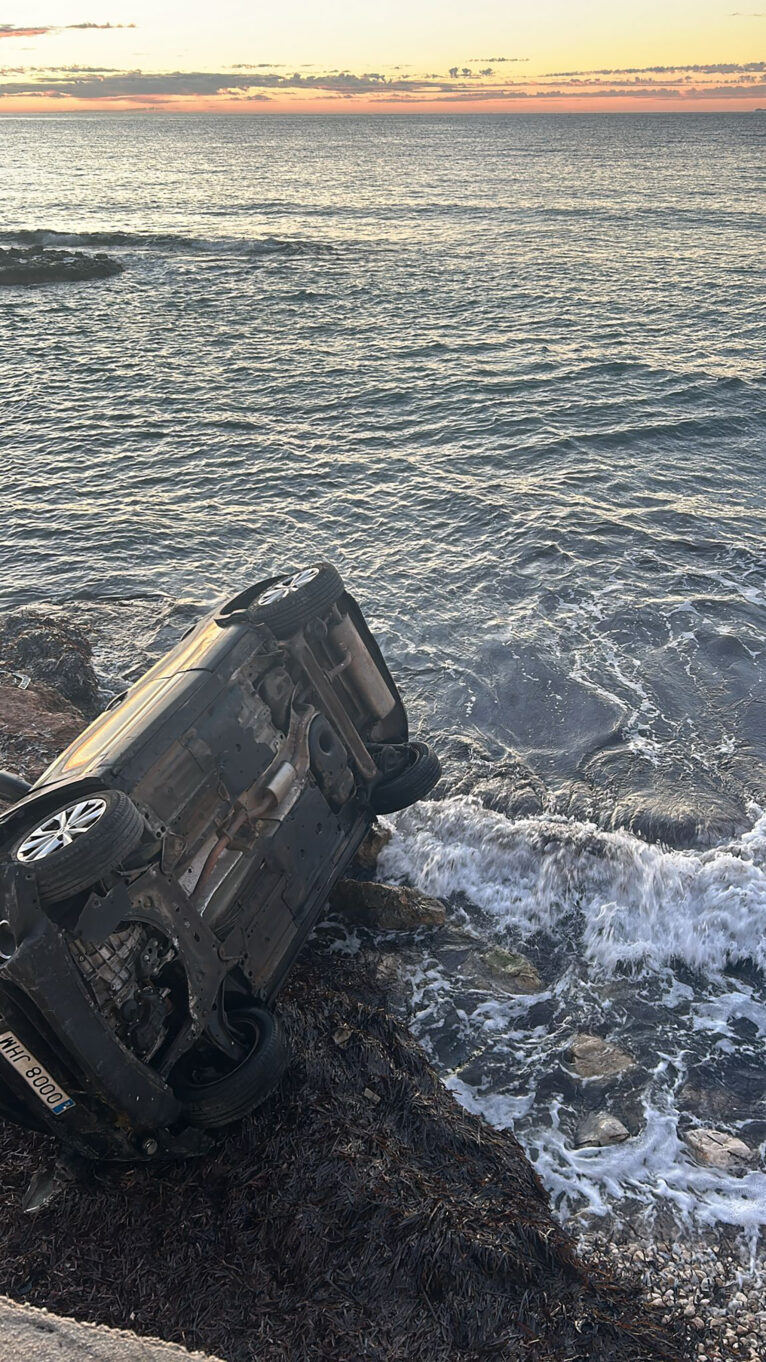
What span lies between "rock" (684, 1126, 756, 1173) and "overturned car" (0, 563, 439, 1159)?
280cm

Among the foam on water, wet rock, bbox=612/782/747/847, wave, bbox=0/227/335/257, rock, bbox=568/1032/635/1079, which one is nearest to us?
the foam on water

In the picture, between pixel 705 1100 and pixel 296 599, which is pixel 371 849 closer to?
pixel 296 599

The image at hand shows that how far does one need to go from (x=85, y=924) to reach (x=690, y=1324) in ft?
12.3

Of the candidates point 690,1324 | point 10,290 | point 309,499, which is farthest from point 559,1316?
point 10,290

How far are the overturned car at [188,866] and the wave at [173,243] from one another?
40189 mm

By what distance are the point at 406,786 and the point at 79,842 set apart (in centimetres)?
333

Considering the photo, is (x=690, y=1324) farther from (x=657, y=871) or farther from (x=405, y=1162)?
(x=657, y=871)

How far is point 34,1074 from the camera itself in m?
4.27

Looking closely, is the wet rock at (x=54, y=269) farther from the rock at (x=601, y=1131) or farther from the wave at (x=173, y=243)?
the rock at (x=601, y=1131)

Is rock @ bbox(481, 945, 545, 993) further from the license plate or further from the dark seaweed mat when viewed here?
the license plate

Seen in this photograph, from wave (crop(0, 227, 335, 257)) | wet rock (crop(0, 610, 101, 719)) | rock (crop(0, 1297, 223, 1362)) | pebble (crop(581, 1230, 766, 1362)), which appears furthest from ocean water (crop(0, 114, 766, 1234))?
rock (crop(0, 1297, 223, 1362))

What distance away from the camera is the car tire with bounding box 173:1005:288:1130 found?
15.6 ft

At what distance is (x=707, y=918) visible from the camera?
746 centimetres

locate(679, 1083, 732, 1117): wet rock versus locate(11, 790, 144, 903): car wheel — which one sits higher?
locate(11, 790, 144, 903): car wheel
